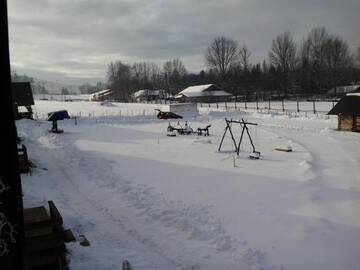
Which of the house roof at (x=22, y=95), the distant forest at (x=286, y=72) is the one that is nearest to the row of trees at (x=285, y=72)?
the distant forest at (x=286, y=72)

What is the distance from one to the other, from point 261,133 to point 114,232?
65.5ft

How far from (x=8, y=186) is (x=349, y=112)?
26496 mm

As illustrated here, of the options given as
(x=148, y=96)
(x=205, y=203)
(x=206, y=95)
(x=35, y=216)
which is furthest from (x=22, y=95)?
(x=148, y=96)

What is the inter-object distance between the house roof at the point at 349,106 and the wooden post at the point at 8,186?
26.1 metres

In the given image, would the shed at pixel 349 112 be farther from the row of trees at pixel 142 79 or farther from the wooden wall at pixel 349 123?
the row of trees at pixel 142 79

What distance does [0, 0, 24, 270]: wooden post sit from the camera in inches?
145

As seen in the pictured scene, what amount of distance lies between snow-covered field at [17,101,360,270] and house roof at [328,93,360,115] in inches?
216

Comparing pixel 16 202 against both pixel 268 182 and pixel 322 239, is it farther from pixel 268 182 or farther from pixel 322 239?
pixel 268 182

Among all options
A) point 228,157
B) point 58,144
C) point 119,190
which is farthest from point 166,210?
point 58,144

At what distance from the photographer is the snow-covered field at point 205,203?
759 centimetres

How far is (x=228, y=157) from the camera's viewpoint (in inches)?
700

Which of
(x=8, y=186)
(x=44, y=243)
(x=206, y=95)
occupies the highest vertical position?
(x=206, y=95)

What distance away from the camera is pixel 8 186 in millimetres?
3719

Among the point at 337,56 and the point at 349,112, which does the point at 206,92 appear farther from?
the point at 349,112
